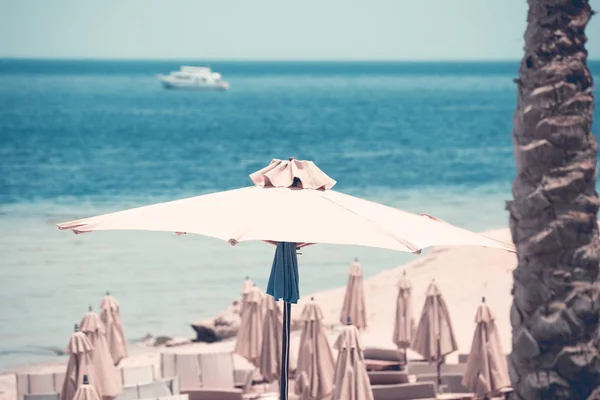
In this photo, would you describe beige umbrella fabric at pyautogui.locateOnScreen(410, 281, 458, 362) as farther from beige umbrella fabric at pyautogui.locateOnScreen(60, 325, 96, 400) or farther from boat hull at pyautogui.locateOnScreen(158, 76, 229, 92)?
boat hull at pyautogui.locateOnScreen(158, 76, 229, 92)

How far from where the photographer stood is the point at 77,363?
344 inches

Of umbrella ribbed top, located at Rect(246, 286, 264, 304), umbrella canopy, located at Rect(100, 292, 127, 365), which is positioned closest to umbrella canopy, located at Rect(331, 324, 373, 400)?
umbrella ribbed top, located at Rect(246, 286, 264, 304)

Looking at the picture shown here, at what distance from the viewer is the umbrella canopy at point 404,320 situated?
40.9ft

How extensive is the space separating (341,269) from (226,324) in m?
8.38

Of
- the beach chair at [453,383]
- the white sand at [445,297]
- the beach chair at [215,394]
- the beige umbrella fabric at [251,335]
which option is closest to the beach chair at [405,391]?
the beach chair at [453,383]

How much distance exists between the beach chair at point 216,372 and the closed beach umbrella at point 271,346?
360 mm

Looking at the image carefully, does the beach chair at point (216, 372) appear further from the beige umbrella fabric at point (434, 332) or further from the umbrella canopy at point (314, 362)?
the beige umbrella fabric at point (434, 332)

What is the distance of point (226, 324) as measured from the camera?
1597cm

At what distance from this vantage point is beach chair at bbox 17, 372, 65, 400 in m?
10.1

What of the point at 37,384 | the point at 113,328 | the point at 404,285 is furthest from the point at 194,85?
the point at 37,384

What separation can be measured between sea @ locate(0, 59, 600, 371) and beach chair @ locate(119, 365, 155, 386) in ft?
19.3

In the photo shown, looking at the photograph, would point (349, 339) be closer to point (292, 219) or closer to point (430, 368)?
point (292, 219)

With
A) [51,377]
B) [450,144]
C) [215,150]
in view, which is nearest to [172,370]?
[51,377]

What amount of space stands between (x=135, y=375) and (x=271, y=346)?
1449 mm
